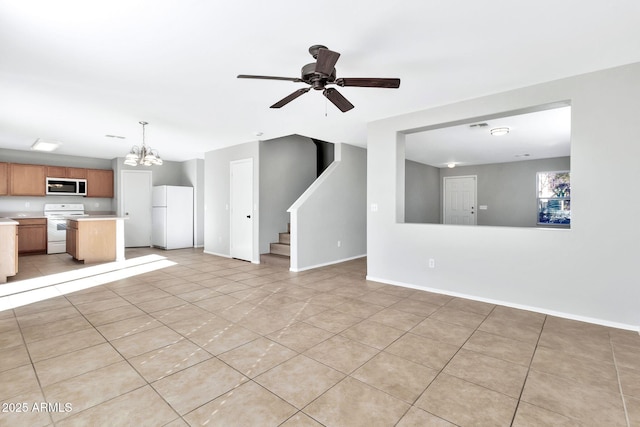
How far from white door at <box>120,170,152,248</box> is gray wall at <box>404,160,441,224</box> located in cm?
712

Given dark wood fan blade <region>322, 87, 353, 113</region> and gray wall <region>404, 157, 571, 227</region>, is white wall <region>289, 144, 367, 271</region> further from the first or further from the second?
dark wood fan blade <region>322, 87, 353, 113</region>

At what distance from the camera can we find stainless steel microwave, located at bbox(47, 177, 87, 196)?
7156 millimetres

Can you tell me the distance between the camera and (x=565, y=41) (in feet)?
8.07

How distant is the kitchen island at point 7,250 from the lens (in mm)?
4473

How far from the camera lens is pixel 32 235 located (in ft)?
22.3

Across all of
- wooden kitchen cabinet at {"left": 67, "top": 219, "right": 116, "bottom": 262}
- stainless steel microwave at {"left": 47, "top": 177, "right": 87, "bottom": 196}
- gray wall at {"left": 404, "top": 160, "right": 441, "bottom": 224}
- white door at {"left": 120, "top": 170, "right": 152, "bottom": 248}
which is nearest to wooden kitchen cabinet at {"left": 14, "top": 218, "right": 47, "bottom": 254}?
stainless steel microwave at {"left": 47, "top": 177, "right": 87, "bottom": 196}

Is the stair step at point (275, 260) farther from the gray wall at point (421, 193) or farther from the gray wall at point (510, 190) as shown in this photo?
the gray wall at point (510, 190)

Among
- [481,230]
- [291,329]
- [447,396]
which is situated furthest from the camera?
[481,230]

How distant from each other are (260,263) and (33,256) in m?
5.26

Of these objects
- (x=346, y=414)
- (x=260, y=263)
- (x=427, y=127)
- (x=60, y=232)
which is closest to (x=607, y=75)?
(x=427, y=127)

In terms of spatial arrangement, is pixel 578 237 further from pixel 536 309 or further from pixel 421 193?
pixel 421 193

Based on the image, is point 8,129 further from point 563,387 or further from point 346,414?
point 563,387

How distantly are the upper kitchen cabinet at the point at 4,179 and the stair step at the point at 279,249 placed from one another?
604 cm

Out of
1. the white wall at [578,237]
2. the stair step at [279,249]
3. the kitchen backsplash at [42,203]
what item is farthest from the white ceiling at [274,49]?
the kitchen backsplash at [42,203]
